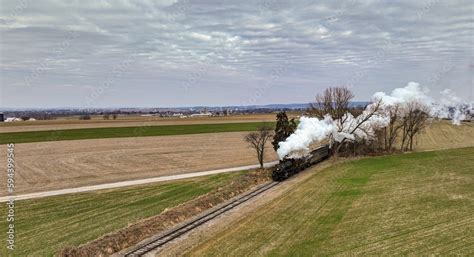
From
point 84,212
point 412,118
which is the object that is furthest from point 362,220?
point 412,118

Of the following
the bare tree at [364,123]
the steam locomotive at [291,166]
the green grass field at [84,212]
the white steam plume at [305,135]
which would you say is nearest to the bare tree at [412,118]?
the bare tree at [364,123]

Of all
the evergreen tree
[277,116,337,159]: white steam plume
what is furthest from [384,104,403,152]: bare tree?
the evergreen tree

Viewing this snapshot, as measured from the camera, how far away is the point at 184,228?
28172 millimetres

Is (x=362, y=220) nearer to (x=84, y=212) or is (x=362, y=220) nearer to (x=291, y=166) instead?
(x=291, y=166)

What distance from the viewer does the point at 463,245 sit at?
901 inches

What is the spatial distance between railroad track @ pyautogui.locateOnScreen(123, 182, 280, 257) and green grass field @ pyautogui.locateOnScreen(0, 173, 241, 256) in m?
4.12

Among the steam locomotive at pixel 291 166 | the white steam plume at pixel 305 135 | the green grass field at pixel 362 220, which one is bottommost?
the green grass field at pixel 362 220

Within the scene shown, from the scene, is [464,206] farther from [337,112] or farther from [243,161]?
[337,112]

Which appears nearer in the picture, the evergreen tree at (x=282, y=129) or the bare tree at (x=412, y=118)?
the evergreen tree at (x=282, y=129)

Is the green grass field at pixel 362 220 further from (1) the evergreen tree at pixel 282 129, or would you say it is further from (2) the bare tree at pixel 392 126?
(2) the bare tree at pixel 392 126

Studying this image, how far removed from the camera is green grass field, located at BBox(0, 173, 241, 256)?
26417 millimetres

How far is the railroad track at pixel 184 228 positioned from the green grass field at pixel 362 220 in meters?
2.62

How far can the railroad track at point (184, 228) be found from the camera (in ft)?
78.4

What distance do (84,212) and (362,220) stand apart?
2191 centimetres
